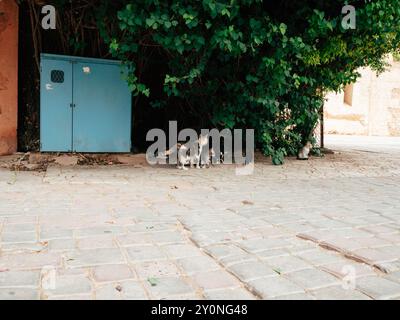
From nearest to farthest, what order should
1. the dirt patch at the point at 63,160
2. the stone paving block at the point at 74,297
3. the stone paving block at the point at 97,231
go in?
the stone paving block at the point at 74,297
the stone paving block at the point at 97,231
the dirt patch at the point at 63,160

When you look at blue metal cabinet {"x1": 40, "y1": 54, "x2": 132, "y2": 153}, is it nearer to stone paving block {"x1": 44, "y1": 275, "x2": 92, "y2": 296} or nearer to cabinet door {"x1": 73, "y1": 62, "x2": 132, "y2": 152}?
cabinet door {"x1": 73, "y1": 62, "x2": 132, "y2": 152}

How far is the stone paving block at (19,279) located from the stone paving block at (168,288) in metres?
0.66

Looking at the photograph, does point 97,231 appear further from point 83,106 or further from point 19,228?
point 83,106

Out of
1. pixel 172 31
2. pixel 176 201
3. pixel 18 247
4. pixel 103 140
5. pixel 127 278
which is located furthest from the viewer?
pixel 103 140

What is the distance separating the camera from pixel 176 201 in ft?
16.3

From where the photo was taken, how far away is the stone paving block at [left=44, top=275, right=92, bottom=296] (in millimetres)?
2373

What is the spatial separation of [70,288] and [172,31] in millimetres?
4879

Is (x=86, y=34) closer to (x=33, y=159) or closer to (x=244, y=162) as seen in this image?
(x=33, y=159)

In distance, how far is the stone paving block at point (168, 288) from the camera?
240cm

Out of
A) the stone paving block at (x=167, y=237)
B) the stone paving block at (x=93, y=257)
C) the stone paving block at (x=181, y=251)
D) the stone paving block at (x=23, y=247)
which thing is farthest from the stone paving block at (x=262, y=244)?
the stone paving block at (x=23, y=247)

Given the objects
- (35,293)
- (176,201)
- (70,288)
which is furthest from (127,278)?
(176,201)

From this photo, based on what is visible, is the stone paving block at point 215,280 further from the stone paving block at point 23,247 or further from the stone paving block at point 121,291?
the stone paving block at point 23,247

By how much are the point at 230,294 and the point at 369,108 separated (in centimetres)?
2762

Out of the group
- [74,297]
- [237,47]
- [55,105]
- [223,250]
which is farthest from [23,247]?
[55,105]
